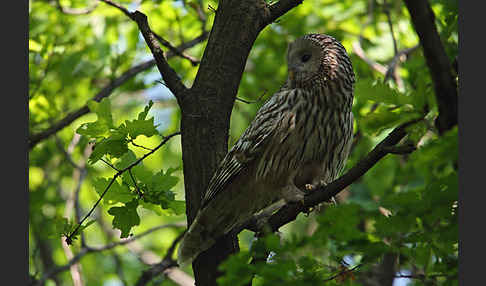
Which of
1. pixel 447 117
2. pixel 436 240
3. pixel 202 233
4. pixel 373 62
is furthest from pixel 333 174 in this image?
pixel 373 62

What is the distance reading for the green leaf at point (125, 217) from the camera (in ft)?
11.9

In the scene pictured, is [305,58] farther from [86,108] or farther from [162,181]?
[86,108]

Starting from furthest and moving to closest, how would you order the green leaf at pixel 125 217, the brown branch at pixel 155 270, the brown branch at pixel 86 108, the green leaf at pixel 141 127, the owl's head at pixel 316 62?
the brown branch at pixel 86 108, the brown branch at pixel 155 270, the owl's head at pixel 316 62, the green leaf at pixel 125 217, the green leaf at pixel 141 127

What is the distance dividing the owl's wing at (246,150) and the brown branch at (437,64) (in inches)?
66.2

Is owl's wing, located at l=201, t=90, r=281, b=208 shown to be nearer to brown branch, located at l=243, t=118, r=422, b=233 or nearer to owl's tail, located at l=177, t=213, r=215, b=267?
→ owl's tail, located at l=177, t=213, r=215, b=267

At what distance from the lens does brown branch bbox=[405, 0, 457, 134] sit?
2.21 meters

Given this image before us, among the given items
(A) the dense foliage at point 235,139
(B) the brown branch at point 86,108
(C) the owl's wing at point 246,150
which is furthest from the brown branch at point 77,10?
(C) the owl's wing at point 246,150

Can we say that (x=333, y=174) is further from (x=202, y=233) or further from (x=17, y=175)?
(x=17, y=175)

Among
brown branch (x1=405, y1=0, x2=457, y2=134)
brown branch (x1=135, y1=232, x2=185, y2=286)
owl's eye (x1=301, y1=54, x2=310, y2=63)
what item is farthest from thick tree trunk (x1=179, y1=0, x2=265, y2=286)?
brown branch (x1=405, y1=0, x2=457, y2=134)

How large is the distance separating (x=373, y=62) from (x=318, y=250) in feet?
14.5

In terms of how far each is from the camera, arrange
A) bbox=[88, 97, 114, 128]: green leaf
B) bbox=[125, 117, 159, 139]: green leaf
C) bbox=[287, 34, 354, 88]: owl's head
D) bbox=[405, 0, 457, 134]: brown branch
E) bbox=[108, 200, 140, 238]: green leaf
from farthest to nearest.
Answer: bbox=[287, 34, 354, 88]: owl's head → bbox=[108, 200, 140, 238]: green leaf → bbox=[88, 97, 114, 128]: green leaf → bbox=[125, 117, 159, 139]: green leaf → bbox=[405, 0, 457, 134]: brown branch

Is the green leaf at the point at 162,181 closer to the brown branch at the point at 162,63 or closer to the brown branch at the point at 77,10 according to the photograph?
the brown branch at the point at 162,63

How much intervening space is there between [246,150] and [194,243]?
66 cm

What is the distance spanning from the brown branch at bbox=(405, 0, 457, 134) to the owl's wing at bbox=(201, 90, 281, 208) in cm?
168
